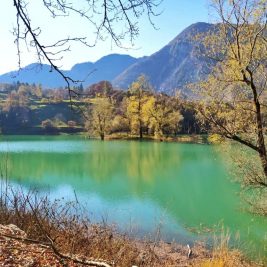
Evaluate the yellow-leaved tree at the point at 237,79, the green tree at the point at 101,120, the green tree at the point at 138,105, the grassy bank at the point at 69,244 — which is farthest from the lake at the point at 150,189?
the green tree at the point at 101,120

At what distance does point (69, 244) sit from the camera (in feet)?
23.8

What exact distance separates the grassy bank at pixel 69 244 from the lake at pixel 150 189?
0.92 m

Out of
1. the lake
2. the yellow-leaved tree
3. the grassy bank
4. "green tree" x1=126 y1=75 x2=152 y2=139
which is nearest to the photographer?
the grassy bank

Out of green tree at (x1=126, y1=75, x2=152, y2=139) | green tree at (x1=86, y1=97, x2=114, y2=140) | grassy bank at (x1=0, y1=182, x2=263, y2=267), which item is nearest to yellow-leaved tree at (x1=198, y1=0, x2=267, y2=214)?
grassy bank at (x1=0, y1=182, x2=263, y2=267)

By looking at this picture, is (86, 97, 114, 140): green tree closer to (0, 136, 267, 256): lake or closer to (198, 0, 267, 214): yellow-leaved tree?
(0, 136, 267, 256): lake

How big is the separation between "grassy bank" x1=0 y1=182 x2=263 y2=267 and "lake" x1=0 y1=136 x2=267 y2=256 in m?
0.92

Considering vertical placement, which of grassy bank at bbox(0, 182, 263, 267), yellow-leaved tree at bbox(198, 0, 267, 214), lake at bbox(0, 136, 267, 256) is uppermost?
yellow-leaved tree at bbox(198, 0, 267, 214)

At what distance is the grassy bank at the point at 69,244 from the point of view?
5.08 meters

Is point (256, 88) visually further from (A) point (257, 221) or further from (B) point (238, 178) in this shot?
(A) point (257, 221)

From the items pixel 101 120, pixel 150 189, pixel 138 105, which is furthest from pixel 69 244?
pixel 101 120

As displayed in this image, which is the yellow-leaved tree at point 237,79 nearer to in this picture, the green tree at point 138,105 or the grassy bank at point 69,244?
the grassy bank at point 69,244

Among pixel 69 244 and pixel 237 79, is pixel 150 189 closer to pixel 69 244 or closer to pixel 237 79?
pixel 237 79

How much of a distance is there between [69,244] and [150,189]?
1725 centimetres

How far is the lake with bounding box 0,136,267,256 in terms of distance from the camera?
1587 centimetres
